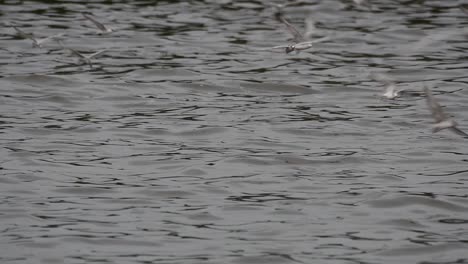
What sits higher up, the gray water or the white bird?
the white bird

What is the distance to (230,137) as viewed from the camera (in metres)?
12.7

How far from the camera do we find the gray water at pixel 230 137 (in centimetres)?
→ 949

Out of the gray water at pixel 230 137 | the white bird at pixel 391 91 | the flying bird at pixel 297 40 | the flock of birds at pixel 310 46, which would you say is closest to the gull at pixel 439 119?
the flock of birds at pixel 310 46

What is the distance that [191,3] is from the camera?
64.7 feet

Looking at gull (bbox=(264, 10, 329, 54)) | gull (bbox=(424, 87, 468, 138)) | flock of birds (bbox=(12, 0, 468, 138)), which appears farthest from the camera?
gull (bbox=(264, 10, 329, 54))

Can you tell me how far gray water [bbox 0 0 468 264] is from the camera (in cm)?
949

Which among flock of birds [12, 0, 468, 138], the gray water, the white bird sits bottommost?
the gray water

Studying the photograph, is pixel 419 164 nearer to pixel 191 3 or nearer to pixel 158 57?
pixel 158 57

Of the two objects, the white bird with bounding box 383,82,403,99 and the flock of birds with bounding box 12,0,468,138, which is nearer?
the flock of birds with bounding box 12,0,468,138

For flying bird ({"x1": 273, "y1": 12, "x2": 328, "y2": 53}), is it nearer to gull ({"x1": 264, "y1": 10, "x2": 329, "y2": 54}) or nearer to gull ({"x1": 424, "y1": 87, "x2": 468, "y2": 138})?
gull ({"x1": 264, "y1": 10, "x2": 329, "y2": 54})

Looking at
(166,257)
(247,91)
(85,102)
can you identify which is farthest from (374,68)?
(166,257)

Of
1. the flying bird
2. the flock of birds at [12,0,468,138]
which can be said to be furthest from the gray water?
the flying bird

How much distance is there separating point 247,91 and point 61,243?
611cm

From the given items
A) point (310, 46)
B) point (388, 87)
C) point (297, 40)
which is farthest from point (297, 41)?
point (388, 87)
